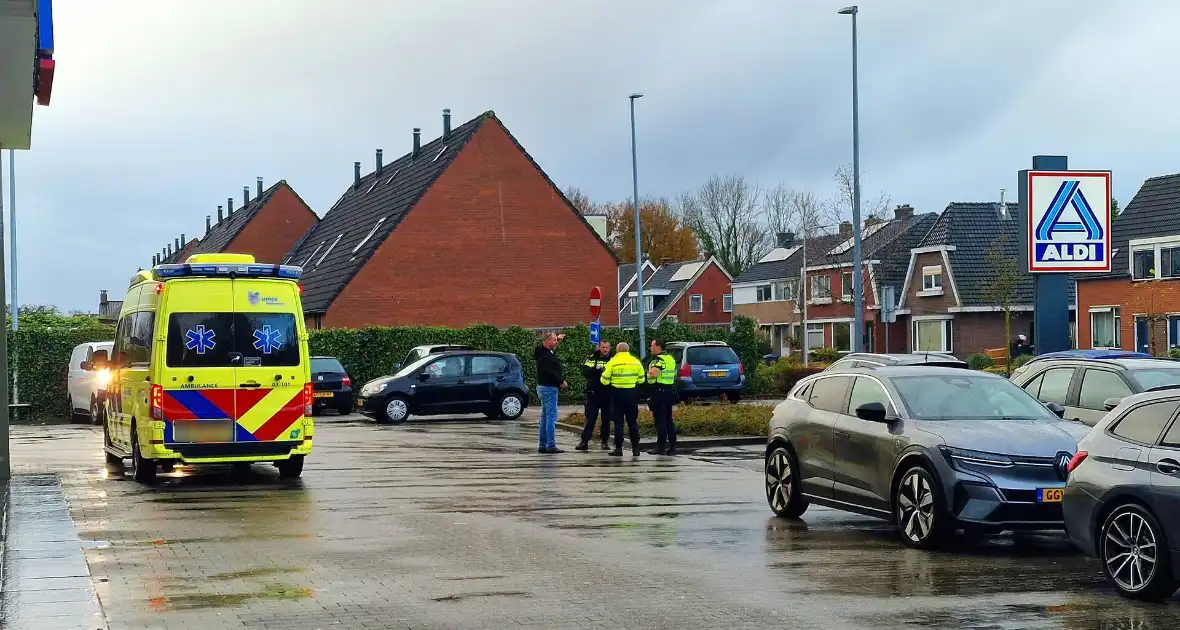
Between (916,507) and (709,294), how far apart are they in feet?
284

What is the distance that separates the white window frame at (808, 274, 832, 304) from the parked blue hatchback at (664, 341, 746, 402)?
4166cm

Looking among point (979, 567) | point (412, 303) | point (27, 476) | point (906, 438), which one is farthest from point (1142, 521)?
point (412, 303)

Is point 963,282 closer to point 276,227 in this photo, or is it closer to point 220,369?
point 276,227

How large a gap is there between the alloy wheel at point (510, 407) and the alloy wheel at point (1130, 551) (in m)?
23.7

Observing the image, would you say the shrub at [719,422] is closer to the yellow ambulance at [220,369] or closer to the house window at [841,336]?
the yellow ambulance at [220,369]

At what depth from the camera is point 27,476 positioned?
661 inches

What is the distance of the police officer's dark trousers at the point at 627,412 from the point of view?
846 inches

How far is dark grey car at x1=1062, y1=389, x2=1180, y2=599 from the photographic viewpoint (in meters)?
8.45

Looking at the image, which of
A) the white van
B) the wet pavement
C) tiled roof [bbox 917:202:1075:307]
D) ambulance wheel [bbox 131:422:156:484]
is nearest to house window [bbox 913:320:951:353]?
tiled roof [bbox 917:202:1075:307]

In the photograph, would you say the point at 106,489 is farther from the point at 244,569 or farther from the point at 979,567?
the point at 979,567

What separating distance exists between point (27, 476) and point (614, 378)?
28.8ft

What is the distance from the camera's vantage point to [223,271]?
16453 mm

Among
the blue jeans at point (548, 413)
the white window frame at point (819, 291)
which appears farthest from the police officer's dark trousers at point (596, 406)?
the white window frame at point (819, 291)

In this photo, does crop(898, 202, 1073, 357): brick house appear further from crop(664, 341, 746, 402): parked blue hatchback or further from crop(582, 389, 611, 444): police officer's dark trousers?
crop(582, 389, 611, 444): police officer's dark trousers
